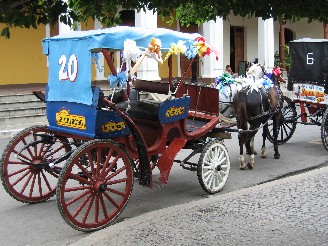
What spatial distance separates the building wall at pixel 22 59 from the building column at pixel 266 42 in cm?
1017

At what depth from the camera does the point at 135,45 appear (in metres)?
6.33

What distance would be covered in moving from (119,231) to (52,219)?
1244mm

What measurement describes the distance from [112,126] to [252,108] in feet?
12.4

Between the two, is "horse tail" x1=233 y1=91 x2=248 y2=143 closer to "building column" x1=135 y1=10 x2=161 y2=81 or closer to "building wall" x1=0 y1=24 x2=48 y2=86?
"building column" x1=135 y1=10 x2=161 y2=81

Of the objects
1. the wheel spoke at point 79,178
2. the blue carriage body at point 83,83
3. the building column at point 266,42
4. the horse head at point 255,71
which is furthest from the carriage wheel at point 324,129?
the building column at point 266,42

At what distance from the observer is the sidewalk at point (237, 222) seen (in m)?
5.70

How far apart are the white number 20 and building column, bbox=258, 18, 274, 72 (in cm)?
1868

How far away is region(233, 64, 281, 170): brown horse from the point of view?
936 centimetres

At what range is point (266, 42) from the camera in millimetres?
24797

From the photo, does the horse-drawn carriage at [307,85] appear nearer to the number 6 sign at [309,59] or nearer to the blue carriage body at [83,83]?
the number 6 sign at [309,59]

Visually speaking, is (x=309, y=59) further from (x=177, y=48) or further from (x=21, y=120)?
(x=21, y=120)

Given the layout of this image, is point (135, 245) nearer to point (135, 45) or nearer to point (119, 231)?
point (119, 231)

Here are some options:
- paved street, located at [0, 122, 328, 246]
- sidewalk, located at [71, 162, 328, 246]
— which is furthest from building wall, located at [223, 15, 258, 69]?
sidewalk, located at [71, 162, 328, 246]

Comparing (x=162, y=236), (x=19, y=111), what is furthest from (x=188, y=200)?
(x=19, y=111)
